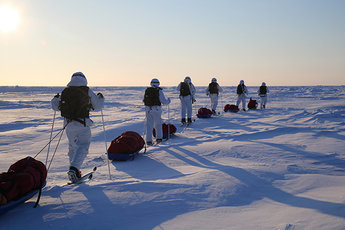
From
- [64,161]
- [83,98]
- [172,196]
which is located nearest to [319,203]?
[172,196]

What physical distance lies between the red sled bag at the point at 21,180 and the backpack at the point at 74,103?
1.16 meters

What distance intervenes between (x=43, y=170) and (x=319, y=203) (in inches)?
142

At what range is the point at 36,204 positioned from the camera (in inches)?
112

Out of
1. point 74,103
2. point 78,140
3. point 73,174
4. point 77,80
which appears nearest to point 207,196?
point 73,174

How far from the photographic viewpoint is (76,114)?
420cm

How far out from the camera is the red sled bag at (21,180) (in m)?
2.64

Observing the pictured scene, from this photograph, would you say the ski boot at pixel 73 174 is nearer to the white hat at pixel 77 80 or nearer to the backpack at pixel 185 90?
the white hat at pixel 77 80

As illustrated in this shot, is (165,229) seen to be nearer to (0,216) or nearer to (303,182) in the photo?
(0,216)

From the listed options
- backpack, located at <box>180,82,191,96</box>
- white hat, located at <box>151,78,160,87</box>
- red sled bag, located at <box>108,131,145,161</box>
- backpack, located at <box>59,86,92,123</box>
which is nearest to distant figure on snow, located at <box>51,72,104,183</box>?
backpack, located at <box>59,86,92,123</box>

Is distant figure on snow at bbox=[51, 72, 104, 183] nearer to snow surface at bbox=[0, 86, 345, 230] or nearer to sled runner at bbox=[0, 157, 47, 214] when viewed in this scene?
snow surface at bbox=[0, 86, 345, 230]

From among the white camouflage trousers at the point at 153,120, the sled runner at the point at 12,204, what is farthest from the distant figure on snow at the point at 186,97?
the sled runner at the point at 12,204

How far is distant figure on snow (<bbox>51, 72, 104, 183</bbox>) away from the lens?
421 centimetres

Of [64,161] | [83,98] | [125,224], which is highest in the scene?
[83,98]

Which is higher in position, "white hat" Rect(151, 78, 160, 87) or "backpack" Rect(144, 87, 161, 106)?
"white hat" Rect(151, 78, 160, 87)
